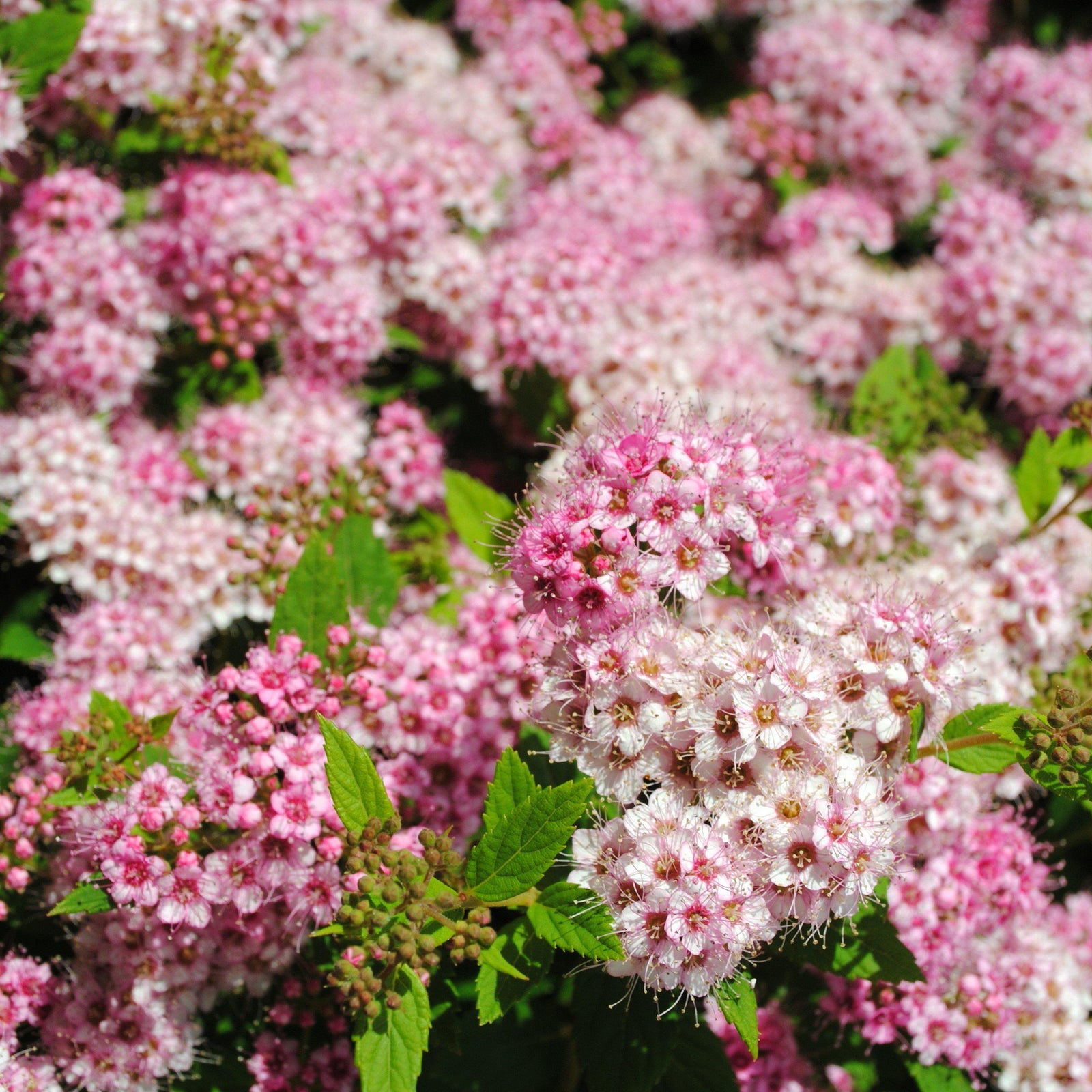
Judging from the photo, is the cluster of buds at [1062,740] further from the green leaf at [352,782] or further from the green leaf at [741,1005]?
the green leaf at [352,782]

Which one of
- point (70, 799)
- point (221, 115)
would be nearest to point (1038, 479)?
point (70, 799)

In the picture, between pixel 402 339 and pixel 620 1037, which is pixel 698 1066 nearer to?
pixel 620 1037

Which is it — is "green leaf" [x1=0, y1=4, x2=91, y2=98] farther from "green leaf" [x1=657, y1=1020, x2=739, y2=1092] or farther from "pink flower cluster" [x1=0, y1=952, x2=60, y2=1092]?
"green leaf" [x1=657, y1=1020, x2=739, y2=1092]

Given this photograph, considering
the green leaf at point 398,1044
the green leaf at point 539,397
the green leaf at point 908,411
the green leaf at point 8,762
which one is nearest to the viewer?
the green leaf at point 398,1044

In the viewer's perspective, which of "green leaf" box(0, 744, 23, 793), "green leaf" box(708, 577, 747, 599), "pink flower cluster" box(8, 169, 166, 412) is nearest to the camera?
"green leaf" box(708, 577, 747, 599)

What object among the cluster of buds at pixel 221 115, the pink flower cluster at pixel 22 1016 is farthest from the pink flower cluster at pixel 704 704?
the cluster of buds at pixel 221 115

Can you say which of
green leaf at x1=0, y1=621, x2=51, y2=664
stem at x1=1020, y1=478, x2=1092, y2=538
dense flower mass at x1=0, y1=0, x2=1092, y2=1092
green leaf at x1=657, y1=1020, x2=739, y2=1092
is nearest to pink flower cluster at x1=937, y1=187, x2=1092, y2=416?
dense flower mass at x1=0, y1=0, x2=1092, y2=1092
